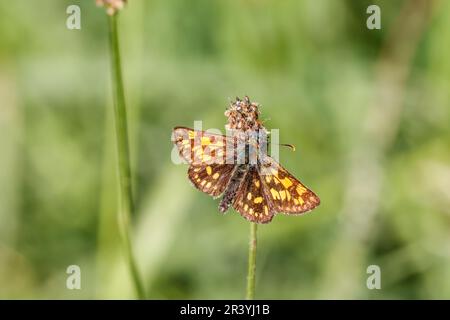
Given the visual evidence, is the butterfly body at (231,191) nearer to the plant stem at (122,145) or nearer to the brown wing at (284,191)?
the brown wing at (284,191)

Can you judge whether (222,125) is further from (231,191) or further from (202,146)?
(231,191)

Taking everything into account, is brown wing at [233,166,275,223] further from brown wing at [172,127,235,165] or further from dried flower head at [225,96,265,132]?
dried flower head at [225,96,265,132]

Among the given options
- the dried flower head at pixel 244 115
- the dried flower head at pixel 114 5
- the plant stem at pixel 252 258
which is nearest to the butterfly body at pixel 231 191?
the dried flower head at pixel 244 115

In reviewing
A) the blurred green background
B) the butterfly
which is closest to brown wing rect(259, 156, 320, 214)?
the butterfly

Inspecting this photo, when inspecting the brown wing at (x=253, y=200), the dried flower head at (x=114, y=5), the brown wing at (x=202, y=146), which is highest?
the dried flower head at (x=114, y=5)

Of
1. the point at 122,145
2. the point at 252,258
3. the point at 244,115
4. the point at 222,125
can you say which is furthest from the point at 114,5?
the point at 222,125

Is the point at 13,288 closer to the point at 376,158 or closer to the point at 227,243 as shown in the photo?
the point at 227,243

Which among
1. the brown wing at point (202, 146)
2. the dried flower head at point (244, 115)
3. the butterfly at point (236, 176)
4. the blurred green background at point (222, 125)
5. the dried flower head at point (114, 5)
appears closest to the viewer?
the dried flower head at point (114, 5)
